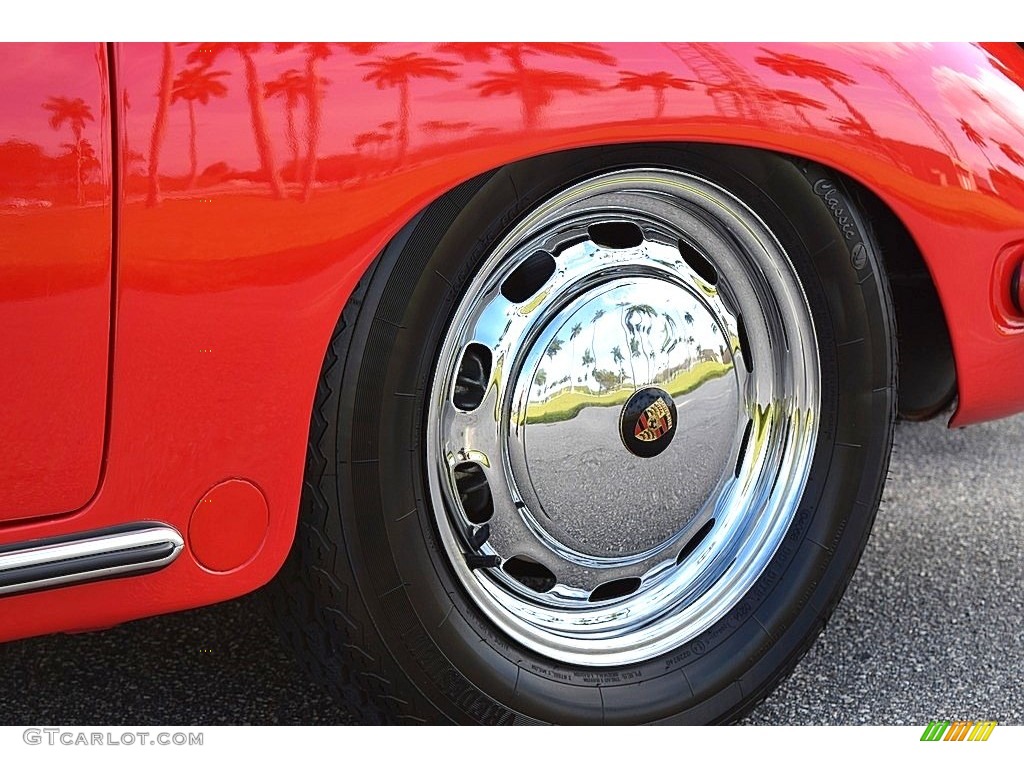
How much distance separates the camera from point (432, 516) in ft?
5.20

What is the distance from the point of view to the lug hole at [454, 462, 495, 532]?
166cm

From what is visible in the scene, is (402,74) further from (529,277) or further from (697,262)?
(697,262)

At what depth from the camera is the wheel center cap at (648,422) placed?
1703mm

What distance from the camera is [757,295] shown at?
1843mm

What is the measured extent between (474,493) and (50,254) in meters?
0.71

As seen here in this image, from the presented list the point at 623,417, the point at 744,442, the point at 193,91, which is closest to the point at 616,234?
the point at 623,417

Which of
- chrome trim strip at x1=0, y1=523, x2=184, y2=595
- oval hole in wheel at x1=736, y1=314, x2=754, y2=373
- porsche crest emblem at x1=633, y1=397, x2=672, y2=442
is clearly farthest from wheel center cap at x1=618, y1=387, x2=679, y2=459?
chrome trim strip at x1=0, y1=523, x2=184, y2=595

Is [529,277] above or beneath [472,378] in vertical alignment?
above

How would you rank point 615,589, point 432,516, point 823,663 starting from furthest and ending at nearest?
1. point 823,663
2. point 615,589
3. point 432,516

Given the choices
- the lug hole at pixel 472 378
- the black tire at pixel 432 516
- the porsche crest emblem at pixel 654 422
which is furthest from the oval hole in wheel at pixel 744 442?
the lug hole at pixel 472 378

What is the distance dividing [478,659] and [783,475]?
2.07 ft

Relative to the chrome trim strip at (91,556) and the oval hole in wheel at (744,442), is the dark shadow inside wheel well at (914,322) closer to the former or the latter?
the oval hole in wheel at (744,442)

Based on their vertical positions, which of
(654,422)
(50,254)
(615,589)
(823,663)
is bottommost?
(823,663)
